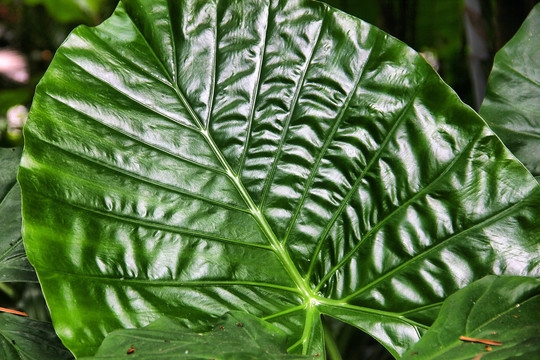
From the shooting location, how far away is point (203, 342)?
1.53 ft

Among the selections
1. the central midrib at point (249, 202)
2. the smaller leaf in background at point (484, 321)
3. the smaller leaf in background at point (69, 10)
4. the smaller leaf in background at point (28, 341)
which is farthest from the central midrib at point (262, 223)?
the smaller leaf in background at point (69, 10)

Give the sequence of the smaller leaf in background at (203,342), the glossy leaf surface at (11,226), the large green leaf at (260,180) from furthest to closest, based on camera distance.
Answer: the glossy leaf surface at (11,226), the large green leaf at (260,180), the smaller leaf in background at (203,342)

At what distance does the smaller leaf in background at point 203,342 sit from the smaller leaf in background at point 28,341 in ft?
0.77

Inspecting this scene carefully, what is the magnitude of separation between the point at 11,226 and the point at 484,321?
0.70 m

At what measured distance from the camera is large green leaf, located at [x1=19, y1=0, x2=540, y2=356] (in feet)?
1.94

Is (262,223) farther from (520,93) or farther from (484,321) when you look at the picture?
(520,93)

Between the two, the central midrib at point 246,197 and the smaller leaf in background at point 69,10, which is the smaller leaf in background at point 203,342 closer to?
the central midrib at point 246,197

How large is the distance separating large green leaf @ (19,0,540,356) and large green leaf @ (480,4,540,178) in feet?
0.68

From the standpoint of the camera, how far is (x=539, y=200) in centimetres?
59

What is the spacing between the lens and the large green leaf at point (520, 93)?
771 mm

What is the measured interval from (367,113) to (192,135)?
239 millimetres

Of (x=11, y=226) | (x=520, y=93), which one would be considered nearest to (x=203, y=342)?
(x=11, y=226)

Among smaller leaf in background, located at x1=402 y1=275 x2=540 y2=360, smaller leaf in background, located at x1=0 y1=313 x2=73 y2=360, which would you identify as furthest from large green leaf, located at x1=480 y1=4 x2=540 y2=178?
smaller leaf in background, located at x1=0 y1=313 x2=73 y2=360

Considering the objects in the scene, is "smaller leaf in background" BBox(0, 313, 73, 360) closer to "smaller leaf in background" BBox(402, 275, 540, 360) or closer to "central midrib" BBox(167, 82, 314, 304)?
"central midrib" BBox(167, 82, 314, 304)
